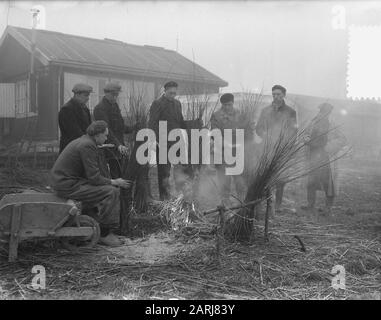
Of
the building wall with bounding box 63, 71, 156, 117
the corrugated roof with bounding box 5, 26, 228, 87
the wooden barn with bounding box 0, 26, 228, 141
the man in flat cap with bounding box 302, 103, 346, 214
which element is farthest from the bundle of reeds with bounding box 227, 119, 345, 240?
the building wall with bounding box 63, 71, 156, 117

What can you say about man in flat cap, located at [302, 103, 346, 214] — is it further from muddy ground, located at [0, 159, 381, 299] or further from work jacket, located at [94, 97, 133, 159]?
work jacket, located at [94, 97, 133, 159]

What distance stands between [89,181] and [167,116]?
4.70 feet

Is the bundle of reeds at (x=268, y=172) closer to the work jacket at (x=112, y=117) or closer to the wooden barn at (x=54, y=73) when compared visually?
the work jacket at (x=112, y=117)

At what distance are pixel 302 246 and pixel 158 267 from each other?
4.09ft

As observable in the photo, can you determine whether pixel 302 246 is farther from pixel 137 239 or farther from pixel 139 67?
pixel 139 67

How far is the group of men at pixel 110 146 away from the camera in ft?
12.7

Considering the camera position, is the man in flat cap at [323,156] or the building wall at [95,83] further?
the building wall at [95,83]

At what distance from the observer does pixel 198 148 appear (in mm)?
4750

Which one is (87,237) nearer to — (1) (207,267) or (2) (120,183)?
(2) (120,183)

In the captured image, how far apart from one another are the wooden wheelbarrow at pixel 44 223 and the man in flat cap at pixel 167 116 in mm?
1456

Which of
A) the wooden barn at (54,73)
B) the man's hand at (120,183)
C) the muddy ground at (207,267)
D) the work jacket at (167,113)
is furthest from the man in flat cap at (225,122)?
the wooden barn at (54,73)

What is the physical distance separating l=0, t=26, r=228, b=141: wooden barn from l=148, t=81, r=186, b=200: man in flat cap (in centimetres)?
617

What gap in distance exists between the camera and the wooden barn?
11.7 meters
